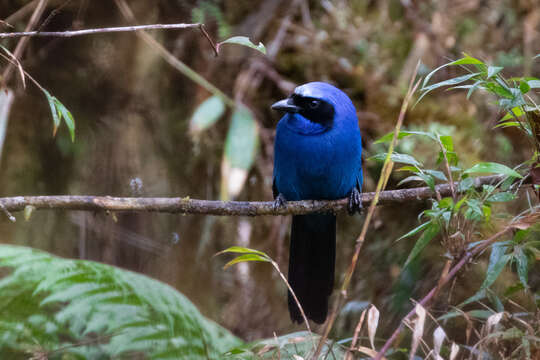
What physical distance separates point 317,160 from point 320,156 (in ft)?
0.09

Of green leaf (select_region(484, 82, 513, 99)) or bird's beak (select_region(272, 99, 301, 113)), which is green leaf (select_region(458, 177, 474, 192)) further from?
bird's beak (select_region(272, 99, 301, 113))

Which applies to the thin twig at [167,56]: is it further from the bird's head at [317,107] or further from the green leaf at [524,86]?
the green leaf at [524,86]

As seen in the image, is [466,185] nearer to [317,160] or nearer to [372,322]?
[372,322]

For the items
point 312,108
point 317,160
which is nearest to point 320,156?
point 317,160

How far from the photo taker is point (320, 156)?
3.11m

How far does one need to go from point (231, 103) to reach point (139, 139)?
760 millimetres

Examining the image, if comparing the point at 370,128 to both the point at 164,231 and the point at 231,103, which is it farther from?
the point at 164,231

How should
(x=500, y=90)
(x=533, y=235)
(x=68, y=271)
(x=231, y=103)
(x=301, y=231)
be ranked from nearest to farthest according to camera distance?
(x=500, y=90) → (x=533, y=235) → (x=68, y=271) → (x=301, y=231) → (x=231, y=103)

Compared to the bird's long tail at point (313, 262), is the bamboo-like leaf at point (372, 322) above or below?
above

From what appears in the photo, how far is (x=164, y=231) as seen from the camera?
4406mm

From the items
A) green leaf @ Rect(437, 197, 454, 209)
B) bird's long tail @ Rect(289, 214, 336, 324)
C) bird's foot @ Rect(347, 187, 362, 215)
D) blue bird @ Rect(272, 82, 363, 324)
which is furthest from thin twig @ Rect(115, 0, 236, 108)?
green leaf @ Rect(437, 197, 454, 209)

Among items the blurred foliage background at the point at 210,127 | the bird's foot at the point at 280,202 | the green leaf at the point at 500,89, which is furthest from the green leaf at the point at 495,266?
the blurred foliage background at the point at 210,127

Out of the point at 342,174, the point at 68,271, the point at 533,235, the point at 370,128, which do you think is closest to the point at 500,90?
the point at 533,235

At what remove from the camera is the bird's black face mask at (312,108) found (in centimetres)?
309
